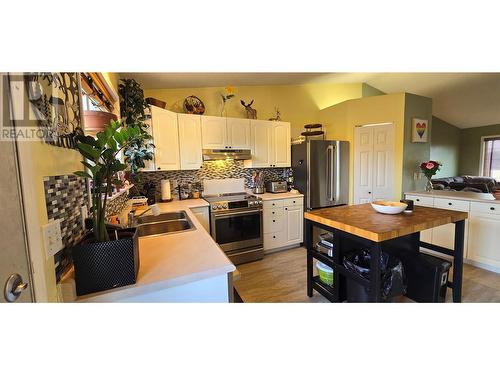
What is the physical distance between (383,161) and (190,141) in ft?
10.1

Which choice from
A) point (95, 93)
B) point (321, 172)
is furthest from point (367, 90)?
point (95, 93)

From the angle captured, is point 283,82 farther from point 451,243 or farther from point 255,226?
point 451,243

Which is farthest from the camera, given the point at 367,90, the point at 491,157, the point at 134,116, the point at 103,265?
the point at 491,157

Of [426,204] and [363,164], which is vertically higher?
[363,164]

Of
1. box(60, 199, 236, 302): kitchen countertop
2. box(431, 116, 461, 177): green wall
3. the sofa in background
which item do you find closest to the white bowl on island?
box(60, 199, 236, 302): kitchen countertop

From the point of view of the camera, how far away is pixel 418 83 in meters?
A: 4.42

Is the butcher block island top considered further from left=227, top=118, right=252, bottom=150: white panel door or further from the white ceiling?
the white ceiling

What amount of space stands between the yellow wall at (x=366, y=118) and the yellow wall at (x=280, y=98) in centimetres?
33

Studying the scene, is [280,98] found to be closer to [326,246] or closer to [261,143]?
[261,143]

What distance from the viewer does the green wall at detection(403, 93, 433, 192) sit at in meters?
3.55

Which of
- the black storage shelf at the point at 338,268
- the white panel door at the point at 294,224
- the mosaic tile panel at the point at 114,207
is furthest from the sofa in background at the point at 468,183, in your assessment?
the mosaic tile panel at the point at 114,207
